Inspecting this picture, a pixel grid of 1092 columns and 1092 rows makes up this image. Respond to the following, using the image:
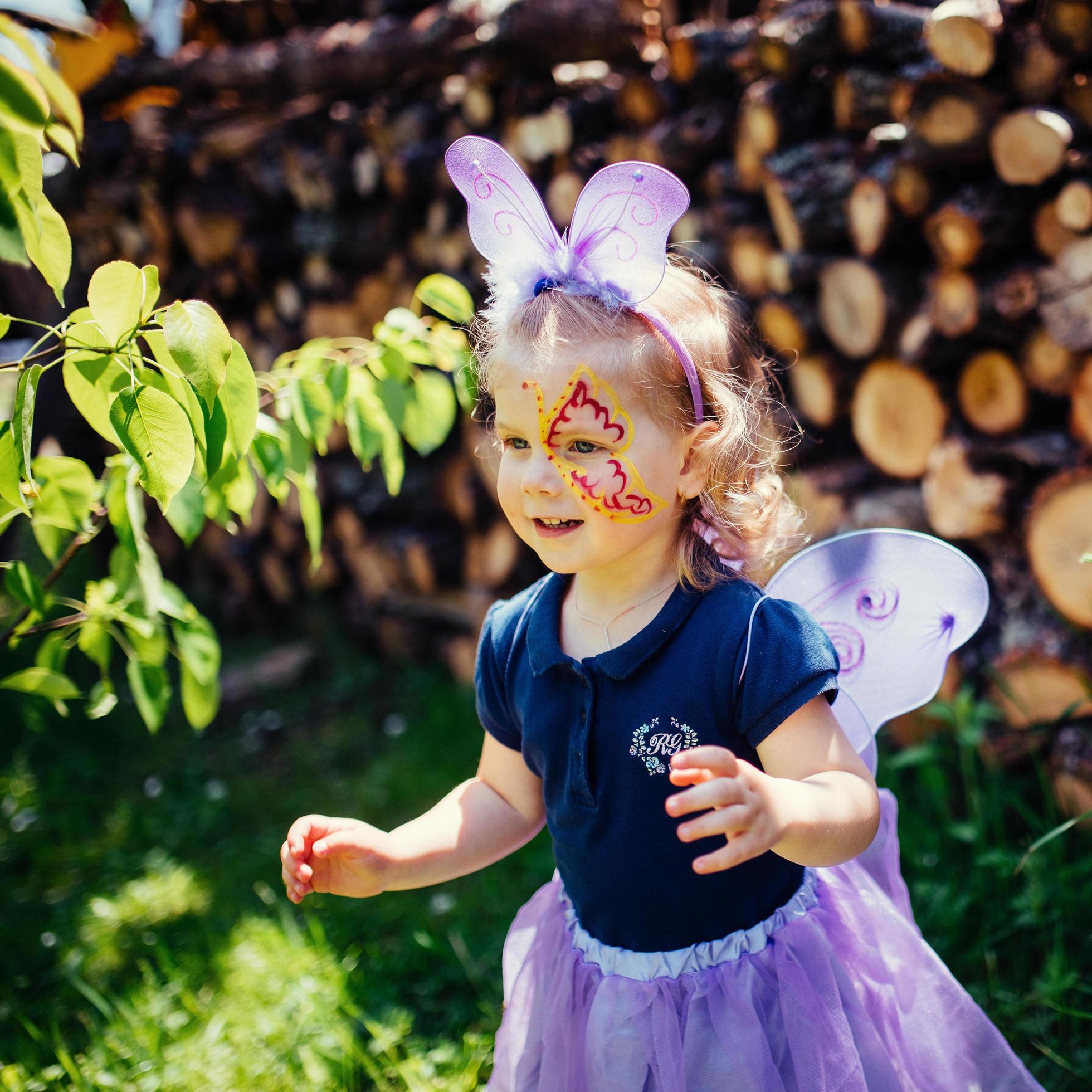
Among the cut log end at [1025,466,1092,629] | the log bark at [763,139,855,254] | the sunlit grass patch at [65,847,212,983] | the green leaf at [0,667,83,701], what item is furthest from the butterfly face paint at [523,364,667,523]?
the sunlit grass patch at [65,847,212,983]

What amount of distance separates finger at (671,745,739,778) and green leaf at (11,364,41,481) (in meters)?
0.63

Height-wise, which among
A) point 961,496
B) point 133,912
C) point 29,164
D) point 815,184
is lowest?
point 133,912

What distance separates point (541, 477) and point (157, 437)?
0.38 meters

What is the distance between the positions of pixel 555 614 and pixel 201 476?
0.45 metres

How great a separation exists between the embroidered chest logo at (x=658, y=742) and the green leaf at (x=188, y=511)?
567 millimetres

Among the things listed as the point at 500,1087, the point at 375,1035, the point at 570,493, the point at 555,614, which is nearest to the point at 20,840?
the point at 375,1035

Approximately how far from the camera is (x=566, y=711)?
1123 mm

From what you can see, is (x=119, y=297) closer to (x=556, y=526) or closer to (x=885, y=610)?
(x=556, y=526)

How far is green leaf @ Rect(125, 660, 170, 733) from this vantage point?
1.37 metres

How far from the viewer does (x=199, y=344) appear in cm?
85

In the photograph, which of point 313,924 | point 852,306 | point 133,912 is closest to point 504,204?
point 852,306

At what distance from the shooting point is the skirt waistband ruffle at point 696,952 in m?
1.09

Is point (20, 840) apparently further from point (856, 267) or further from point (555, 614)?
point (856, 267)

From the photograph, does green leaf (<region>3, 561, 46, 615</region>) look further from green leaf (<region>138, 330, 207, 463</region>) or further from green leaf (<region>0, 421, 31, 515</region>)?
green leaf (<region>138, 330, 207, 463</region>)
